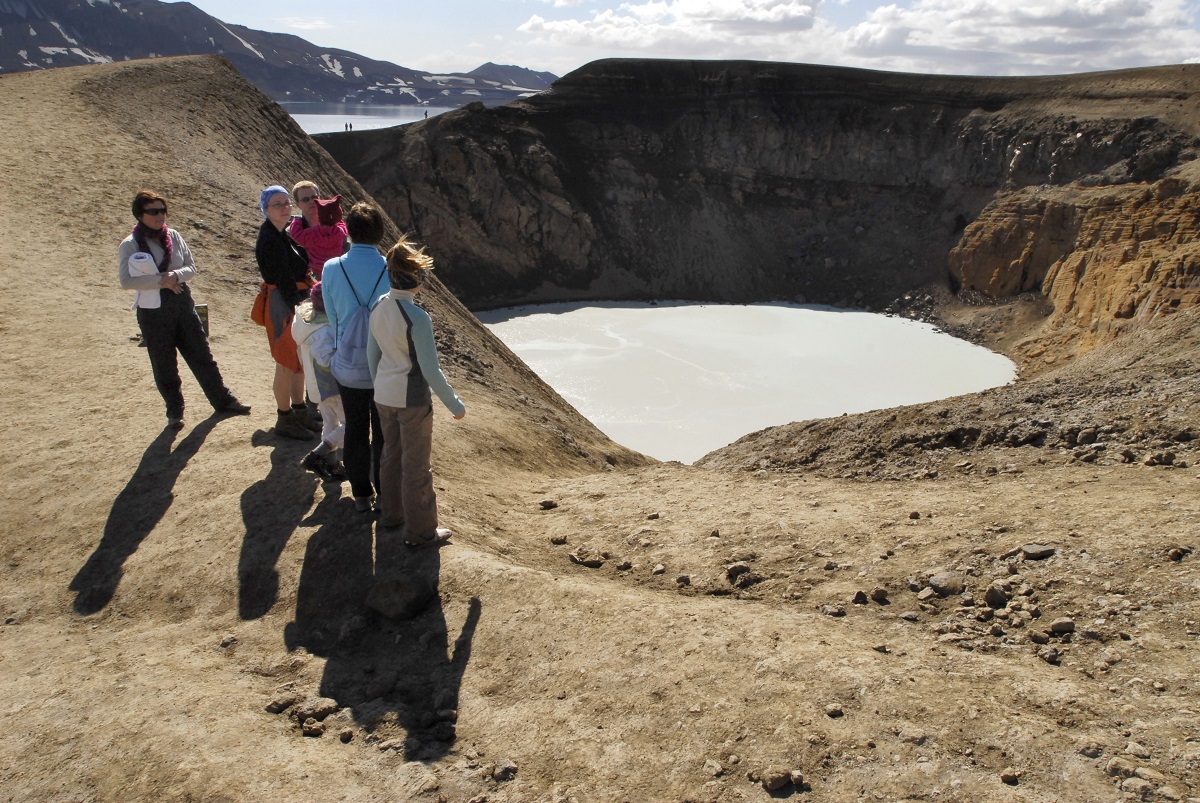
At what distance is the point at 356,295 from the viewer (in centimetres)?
391

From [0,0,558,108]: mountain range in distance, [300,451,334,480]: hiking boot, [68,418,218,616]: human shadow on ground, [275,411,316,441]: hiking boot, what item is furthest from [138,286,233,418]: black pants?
[0,0,558,108]: mountain range in distance

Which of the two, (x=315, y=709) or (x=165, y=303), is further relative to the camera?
(x=165, y=303)

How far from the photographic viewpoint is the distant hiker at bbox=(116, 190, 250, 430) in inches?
195

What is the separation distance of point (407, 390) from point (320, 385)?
1.11 m

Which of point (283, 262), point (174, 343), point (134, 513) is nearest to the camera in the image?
point (134, 513)

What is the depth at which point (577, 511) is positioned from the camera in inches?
207

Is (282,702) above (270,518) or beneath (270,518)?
beneath

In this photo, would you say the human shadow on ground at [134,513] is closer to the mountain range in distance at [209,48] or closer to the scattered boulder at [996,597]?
the scattered boulder at [996,597]

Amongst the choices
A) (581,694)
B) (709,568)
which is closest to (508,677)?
(581,694)

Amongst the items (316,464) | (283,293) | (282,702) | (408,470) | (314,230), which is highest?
(314,230)

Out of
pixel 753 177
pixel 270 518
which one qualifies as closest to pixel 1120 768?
pixel 270 518

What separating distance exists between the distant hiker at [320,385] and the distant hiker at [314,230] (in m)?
0.42

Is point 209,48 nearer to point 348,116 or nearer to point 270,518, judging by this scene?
point 348,116

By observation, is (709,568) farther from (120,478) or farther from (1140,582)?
(120,478)
